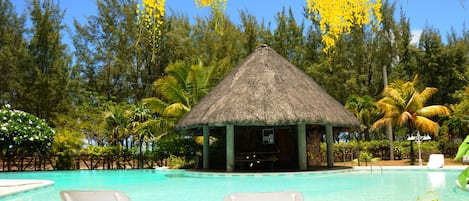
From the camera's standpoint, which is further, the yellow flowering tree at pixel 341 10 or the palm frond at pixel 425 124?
the palm frond at pixel 425 124

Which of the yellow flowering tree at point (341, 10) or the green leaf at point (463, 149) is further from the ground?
the yellow flowering tree at point (341, 10)

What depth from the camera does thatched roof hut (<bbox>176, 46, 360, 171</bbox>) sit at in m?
11.2

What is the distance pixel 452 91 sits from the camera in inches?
808

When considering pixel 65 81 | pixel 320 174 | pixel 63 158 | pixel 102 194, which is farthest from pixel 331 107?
pixel 65 81

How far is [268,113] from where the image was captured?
11102mm

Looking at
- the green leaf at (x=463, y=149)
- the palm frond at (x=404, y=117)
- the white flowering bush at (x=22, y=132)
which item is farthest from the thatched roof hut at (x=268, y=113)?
the green leaf at (x=463, y=149)

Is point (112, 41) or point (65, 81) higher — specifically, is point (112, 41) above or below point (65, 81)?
above

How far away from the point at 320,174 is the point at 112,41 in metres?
13.2

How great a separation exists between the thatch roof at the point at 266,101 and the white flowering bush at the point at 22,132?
455 centimetres

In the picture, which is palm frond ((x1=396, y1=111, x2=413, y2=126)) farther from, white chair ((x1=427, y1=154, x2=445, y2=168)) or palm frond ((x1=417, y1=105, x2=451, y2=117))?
white chair ((x1=427, y1=154, x2=445, y2=168))

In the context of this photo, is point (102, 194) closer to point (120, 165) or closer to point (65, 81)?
point (120, 165)

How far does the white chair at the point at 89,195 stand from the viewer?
2.75m

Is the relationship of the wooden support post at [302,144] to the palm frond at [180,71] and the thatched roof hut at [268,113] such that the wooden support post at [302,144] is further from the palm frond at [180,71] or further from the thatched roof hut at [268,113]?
the palm frond at [180,71]

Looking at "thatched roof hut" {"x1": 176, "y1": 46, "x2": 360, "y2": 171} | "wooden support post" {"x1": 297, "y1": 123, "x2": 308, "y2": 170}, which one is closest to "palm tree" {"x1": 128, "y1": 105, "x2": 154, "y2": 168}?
"thatched roof hut" {"x1": 176, "y1": 46, "x2": 360, "y2": 171}
